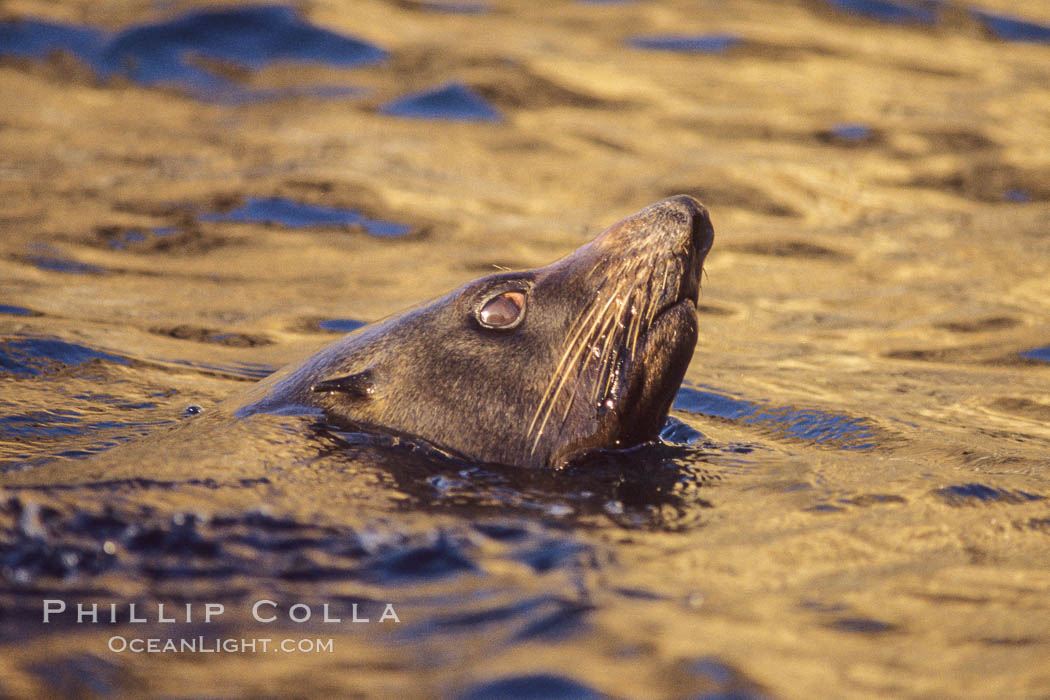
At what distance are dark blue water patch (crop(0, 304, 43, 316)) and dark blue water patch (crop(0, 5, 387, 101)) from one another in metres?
5.46

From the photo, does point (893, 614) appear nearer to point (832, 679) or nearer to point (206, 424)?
point (832, 679)

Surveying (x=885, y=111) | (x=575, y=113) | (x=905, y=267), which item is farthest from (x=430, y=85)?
(x=905, y=267)

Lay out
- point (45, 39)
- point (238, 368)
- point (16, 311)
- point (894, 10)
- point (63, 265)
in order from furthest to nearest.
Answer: point (894, 10) → point (45, 39) → point (63, 265) → point (16, 311) → point (238, 368)

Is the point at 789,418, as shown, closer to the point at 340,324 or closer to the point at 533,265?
the point at 340,324

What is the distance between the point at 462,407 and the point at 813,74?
9.82 metres

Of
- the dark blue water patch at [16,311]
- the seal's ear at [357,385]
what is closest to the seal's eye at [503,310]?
the seal's ear at [357,385]

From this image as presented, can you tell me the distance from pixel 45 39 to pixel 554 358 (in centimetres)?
1037

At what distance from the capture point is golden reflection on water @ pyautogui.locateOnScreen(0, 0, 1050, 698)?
370 centimetres

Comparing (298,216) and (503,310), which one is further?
(298,216)

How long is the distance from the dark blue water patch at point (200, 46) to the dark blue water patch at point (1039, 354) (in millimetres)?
7776

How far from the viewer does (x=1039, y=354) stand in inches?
307

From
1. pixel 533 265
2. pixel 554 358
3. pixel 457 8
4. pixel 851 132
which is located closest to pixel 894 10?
pixel 851 132

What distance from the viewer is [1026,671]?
→ 11.6 feet

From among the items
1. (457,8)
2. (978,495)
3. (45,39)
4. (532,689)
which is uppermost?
(457,8)
